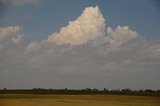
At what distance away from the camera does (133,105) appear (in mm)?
Answer: 39594

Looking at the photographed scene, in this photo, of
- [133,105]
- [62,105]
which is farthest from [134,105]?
[62,105]

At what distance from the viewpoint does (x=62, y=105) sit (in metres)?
37.6

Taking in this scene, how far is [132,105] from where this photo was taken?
39594mm

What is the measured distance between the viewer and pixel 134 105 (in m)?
39.6

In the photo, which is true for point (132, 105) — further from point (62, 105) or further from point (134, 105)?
point (62, 105)

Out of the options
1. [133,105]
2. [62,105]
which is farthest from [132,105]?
[62,105]

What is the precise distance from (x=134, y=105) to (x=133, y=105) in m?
0.12

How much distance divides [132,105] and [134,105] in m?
0.22

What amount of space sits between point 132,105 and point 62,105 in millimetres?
7792

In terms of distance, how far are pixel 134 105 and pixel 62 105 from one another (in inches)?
316

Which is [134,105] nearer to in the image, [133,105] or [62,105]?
[133,105]

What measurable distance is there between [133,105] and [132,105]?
109 mm
